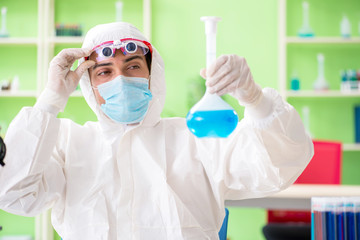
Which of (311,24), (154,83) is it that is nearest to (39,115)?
(154,83)

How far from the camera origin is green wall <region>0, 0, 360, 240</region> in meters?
4.25

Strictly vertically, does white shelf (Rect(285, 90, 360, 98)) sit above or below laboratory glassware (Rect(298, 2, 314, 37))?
below

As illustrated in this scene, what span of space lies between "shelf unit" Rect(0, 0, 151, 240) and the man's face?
2.49 metres

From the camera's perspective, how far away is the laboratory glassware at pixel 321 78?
158 inches

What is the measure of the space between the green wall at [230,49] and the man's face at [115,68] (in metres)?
2.68

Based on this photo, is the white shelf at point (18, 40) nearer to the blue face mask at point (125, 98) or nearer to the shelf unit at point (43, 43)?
the shelf unit at point (43, 43)

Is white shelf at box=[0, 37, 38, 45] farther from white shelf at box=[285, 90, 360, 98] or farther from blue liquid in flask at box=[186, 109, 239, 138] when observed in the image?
blue liquid in flask at box=[186, 109, 239, 138]

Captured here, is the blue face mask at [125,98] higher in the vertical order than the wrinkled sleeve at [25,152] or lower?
Result: higher

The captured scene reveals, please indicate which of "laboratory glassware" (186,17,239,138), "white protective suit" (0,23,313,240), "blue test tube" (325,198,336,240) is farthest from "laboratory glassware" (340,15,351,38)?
"laboratory glassware" (186,17,239,138)

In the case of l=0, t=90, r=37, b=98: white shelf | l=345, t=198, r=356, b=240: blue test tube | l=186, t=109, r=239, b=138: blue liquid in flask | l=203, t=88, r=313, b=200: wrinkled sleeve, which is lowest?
l=345, t=198, r=356, b=240: blue test tube

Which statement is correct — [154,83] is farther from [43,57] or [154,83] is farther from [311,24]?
[311,24]

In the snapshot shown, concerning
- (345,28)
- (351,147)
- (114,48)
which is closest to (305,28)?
(345,28)

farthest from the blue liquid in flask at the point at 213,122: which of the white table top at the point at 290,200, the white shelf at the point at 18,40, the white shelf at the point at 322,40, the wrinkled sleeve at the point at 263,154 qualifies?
the white shelf at the point at 18,40

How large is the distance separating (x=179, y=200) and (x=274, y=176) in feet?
1.03
